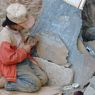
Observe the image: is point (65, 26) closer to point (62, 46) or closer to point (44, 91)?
point (62, 46)

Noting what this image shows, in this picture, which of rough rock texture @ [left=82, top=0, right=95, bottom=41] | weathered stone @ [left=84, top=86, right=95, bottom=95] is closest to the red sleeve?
weathered stone @ [left=84, top=86, right=95, bottom=95]

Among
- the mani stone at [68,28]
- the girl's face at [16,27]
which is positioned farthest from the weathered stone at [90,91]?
the girl's face at [16,27]

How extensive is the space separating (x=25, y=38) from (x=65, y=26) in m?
0.54

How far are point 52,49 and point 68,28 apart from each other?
336 mm

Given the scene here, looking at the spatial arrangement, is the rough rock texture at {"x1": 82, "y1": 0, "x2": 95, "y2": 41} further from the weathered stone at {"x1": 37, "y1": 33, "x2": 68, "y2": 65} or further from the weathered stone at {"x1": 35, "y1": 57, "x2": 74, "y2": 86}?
the weathered stone at {"x1": 35, "y1": 57, "x2": 74, "y2": 86}

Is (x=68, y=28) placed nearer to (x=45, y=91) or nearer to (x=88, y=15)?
(x=88, y=15)

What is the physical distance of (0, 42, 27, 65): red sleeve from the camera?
5.24m

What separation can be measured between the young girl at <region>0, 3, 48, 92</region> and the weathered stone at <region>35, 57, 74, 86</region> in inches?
8.4

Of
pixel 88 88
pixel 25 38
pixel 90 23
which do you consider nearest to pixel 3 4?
pixel 25 38

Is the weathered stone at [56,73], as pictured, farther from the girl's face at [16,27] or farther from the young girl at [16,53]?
the girl's face at [16,27]

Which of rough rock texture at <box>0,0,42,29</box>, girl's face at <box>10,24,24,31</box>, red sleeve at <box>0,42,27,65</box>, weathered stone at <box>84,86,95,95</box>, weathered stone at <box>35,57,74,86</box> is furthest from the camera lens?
rough rock texture at <box>0,0,42,29</box>

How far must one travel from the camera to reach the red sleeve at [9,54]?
17.2 feet

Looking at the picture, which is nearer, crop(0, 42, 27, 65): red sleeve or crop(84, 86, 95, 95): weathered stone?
crop(84, 86, 95, 95): weathered stone

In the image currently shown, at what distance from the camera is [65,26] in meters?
5.69
